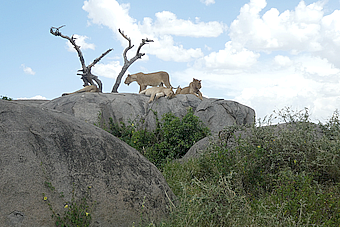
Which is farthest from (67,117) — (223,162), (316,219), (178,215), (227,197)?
(316,219)

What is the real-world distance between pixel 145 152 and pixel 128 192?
506 cm

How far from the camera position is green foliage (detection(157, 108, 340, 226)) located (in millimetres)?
4371

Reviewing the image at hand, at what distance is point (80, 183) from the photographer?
3998 mm

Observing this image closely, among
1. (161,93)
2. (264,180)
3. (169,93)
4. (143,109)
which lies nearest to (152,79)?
(161,93)

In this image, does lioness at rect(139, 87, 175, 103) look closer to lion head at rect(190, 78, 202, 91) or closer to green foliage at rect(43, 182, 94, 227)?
lion head at rect(190, 78, 202, 91)

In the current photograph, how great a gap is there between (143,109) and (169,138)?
249 cm

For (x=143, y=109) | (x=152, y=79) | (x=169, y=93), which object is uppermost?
(x=152, y=79)

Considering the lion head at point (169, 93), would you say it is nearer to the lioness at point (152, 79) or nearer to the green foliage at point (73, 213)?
the lioness at point (152, 79)

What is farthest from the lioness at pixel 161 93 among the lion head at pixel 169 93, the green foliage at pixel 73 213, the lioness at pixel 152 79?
the green foliage at pixel 73 213

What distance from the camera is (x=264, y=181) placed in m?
5.82

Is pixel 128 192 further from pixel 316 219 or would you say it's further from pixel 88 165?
pixel 316 219

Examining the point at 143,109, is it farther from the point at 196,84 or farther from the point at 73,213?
the point at 73,213

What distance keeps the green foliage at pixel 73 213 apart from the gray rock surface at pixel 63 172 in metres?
0.04

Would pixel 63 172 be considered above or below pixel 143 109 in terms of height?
below
